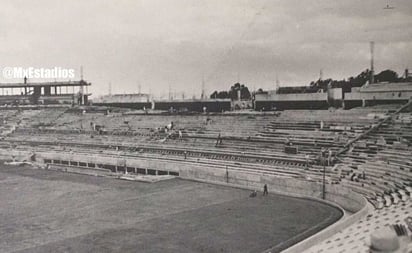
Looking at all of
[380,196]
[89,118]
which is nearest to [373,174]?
[380,196]

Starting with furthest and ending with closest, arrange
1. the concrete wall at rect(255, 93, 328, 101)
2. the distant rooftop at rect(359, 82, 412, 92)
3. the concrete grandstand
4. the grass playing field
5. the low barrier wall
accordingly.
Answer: the concrete wall at rect(255, 93, 328, 101), the distant rooftop at rect(359, 82, 412, 92), the concrete grandstand, the low barrier wall, the grass playing field

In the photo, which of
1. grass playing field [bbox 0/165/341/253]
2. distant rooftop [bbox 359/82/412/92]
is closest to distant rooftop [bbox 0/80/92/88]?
grass playing field [bbox 0/165/341/253]

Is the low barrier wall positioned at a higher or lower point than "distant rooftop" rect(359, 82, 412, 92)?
lower

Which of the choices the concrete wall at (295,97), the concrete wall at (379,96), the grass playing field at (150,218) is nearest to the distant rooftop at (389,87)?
the concrete wall at (379,96)

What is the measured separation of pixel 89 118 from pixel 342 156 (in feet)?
121

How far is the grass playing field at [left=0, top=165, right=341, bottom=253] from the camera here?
2109 centimetres

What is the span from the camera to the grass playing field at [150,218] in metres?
21.1

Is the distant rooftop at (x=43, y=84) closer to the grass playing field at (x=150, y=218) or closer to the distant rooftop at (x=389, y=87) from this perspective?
the grass playing field at (x=150, y=218)

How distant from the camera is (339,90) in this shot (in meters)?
55.9

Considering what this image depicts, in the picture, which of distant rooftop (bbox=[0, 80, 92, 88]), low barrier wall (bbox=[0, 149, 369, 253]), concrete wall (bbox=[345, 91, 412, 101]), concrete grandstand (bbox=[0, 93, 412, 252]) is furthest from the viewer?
distant rooftop (bbox=[0, 80, 92, 88])

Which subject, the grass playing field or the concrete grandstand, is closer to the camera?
the grass playing field

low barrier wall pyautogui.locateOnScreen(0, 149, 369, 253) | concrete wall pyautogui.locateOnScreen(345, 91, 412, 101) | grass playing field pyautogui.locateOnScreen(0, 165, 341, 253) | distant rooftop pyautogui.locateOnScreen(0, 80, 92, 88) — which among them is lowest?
grass playing field pyautogui.locateOnScreen(0, 165, 341, 253)

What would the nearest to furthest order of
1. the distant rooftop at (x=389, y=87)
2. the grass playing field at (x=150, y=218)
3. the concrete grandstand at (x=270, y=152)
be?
the grass playing field at (x=150, y=218)
the concrete grandstand at (x=270, y=152)
the distant rooftop at (x=389, y=87)

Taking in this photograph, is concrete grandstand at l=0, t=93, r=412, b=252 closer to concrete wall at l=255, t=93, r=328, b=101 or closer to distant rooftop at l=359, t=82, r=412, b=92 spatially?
distant rooftop at l=359, t=82, r=412, b=92
